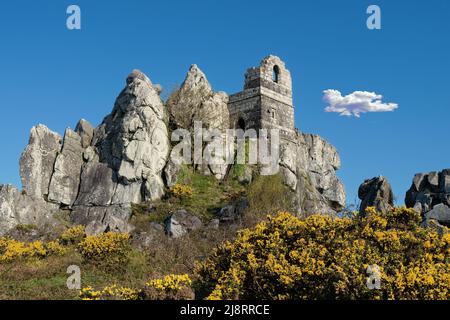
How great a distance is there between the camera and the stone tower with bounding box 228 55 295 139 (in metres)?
40.3

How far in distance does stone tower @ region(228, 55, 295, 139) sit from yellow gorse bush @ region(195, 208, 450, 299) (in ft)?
79.1

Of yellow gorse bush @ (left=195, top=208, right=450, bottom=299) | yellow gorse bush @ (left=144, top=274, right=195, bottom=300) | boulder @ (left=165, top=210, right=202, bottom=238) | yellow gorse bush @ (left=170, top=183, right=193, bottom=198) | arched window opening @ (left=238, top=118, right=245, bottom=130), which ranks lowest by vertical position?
yellow gorse bush @ (left=144, top=274, right=195, bottom=300)

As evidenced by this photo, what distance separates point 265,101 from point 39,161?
56.1 feet

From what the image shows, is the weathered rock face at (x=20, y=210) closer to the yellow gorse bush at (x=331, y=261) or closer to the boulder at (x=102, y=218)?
the boulder at (x=102, y=218)

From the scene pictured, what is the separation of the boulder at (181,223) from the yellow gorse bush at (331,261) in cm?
1180

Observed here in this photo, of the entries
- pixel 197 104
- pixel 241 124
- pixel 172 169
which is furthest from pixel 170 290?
pixel 241 124

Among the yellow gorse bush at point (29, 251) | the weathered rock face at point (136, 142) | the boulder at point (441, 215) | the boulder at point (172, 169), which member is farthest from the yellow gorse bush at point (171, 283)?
the boulder at point (172, 169)

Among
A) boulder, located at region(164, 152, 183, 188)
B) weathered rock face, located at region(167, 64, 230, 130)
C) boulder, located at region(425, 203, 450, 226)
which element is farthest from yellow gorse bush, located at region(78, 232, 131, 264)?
weathered rock face, located at region(167, 64, 230, 130)

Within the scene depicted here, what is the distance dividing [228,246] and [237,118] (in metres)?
25.9

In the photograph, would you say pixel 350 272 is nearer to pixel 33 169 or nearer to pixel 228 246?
pixel 228 246

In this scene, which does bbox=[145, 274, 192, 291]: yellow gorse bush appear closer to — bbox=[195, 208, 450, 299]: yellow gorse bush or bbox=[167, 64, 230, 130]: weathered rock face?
bbox=[195, 208, 450, 299]: yellow gorse bush

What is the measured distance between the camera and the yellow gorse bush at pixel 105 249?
2362 centimetres
